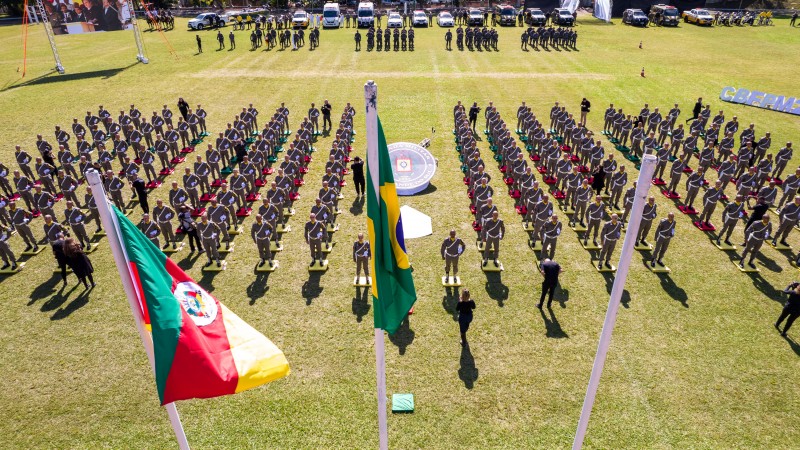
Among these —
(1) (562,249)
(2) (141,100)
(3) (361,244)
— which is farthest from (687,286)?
(2) (141,100)

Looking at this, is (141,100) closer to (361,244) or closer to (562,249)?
(361,244)

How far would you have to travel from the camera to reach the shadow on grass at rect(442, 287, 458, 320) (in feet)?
41.0

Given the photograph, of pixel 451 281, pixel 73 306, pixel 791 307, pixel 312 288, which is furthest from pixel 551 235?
pixel 73 306

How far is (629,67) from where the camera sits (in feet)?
121

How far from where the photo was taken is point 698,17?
5234cm

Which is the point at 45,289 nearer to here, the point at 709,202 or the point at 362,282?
the point at 362,282

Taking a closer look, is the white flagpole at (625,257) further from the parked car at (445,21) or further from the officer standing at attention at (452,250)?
the parked car at (445,21)

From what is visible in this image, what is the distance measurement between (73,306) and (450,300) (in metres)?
10.4

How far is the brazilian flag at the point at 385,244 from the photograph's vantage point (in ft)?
18.7

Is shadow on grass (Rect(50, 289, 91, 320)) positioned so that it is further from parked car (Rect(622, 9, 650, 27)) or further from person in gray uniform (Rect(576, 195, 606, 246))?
parked car (Rect(622, 9, 650, 27))

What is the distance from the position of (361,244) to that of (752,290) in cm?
1118

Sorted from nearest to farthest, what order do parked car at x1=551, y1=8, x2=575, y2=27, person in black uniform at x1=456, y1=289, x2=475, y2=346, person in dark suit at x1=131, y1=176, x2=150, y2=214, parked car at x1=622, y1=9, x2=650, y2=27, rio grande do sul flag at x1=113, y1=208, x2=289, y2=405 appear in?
rio grande do sul flag at x1=113, y1=208, x2=289, y2=405 → person in black uniform at x1=456, y1=289, x2=475, y2=346 → person in dark suit at x1=131, y1=176, x2=150, y2=214 → parked car at x1=551, y1=8, x2=575, y2=27 → parked car at x1=622, y1=9, x2=650, y2=27

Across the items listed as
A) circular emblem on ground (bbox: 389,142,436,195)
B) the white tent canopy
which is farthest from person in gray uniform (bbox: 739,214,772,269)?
circular emblem on ground (bbox: 389,142,436,195)

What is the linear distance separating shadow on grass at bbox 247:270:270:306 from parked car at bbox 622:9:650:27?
54534mm
